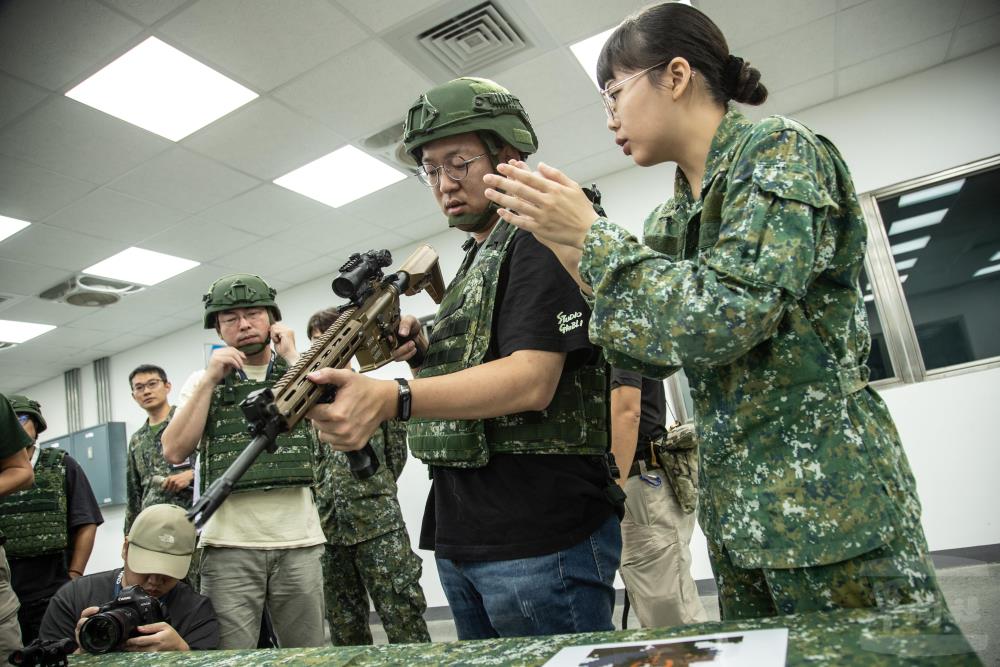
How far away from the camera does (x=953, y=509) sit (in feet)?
13.5

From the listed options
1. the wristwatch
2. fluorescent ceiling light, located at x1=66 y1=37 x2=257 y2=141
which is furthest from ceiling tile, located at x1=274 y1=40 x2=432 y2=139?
the wristwatch

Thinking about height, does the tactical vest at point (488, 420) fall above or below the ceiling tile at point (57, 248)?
below

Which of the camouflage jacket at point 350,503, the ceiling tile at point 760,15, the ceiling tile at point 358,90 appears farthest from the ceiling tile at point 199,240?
the ceiling tile at point 760,15

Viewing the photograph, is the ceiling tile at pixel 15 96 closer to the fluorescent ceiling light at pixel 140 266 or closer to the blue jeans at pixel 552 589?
the fluorescent ceiling light at pixel 140 266

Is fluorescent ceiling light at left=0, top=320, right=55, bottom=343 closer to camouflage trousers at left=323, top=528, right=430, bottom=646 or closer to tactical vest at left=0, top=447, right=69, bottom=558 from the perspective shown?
tactical vest at left=0, top=447, right=69, bottom=558

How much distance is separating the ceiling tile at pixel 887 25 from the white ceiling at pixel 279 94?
0.04ft

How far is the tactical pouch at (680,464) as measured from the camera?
268cm

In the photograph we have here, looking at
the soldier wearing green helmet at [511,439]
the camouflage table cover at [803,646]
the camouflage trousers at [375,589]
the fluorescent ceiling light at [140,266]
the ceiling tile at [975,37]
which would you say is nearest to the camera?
the camouflage table cover at [803,646]

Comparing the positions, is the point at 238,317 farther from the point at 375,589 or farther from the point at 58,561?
the point at 58,561

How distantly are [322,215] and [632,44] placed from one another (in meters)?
4.90

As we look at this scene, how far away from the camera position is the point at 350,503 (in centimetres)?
311

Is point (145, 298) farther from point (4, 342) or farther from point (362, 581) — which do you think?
point (362, 581)

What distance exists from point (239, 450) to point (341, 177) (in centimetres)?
317

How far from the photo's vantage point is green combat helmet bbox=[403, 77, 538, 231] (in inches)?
55.2
